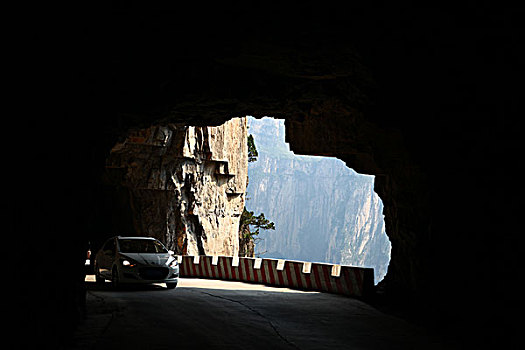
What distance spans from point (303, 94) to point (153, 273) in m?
7.23

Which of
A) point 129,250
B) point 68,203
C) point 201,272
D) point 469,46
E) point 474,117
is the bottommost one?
point 201,272

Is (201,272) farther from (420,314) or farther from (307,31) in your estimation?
(307,31)

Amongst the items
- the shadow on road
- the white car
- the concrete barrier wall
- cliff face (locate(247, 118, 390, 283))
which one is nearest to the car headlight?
the white car

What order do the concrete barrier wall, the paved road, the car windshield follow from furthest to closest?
the car windshield
the concrete barrier wall
the paved road

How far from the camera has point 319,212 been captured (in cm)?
17488

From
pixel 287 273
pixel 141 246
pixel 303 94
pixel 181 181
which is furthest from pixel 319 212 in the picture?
pixel 303 94

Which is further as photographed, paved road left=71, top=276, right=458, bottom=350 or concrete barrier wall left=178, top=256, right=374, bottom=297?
concrete barrier wall left=178, top=256, right=374, bottom=297

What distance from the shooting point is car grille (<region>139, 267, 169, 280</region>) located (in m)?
16.1

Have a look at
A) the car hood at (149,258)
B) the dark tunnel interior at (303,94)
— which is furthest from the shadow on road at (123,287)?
the dark tunnel interior at (303,94)

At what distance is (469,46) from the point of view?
827cm

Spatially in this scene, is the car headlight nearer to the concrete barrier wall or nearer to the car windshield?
the car windshield

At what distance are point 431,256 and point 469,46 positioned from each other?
4.57 m

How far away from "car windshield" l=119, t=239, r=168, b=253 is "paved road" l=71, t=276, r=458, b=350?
1771 mm

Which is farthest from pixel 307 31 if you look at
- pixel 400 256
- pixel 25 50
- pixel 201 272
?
pixel 201 272
